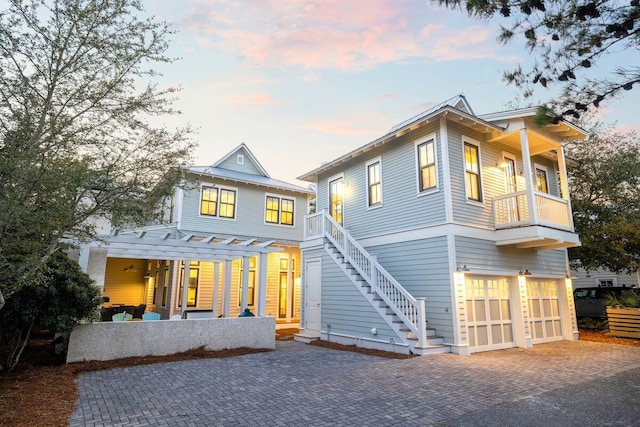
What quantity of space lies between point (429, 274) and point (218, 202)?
10.2m

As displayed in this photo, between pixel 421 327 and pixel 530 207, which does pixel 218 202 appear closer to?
pixel 421 327

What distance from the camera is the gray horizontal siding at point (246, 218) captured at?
15.7 meters

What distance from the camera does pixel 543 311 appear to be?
1172 centimetres

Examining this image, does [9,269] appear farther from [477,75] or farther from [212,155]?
[212,155]

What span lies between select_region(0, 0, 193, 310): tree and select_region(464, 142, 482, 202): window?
7.82m

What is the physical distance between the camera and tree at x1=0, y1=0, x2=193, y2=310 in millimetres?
4547

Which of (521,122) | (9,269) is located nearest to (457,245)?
(521,122)

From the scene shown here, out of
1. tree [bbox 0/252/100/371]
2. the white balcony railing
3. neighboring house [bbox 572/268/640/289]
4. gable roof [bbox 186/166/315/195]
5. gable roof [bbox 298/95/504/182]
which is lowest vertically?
tree [bbox 0/252/100/371]

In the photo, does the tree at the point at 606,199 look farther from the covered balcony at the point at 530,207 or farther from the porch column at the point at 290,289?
the porch column at the point at 290,289

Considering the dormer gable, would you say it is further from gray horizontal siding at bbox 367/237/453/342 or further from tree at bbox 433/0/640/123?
tree at bbox 433/0/640/123

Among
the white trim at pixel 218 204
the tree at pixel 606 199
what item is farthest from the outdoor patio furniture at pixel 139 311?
the tree at pixel 606 199

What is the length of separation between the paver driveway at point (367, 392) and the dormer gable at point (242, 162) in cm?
1130

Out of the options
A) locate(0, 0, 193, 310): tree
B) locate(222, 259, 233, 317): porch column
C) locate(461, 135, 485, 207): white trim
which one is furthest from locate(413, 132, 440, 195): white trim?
locate(0, 0, 193, 310): tree

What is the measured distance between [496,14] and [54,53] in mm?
5934
